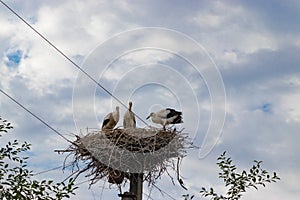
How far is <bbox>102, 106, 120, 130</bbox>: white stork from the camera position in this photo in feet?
14.7

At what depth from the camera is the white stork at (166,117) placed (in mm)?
4418

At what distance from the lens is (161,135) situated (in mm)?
4164

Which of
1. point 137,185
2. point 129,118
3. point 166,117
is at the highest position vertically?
point 129,118

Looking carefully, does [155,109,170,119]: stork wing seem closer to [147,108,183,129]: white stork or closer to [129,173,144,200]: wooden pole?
[147,108,183,129]: white stork

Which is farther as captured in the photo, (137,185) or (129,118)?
(129,118)

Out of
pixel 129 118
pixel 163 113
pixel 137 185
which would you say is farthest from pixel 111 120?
pixel 137 185

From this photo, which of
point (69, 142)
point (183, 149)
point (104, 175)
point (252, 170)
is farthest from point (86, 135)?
point (252, 170)

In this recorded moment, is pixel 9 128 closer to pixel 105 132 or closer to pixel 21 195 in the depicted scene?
pixel 21 195

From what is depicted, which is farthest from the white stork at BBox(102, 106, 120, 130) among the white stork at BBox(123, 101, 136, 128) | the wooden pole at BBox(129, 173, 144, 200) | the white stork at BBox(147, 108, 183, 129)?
the wooden pole at BBox(129, 173, 144, 200)

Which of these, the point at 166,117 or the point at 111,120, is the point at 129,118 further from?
the point at 166,117

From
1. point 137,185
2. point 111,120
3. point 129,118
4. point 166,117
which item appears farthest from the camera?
point 129,118

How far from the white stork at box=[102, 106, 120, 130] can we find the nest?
25cm

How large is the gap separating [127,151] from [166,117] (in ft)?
2.32

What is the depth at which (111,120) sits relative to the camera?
4.63 m
